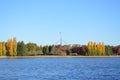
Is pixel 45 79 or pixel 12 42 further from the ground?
pixel 12 42

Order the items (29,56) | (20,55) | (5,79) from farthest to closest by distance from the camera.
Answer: (29,56) < (20,55) < (5,79)

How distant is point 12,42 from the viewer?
16975 centimetres

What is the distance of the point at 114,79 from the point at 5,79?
1602 centimetres

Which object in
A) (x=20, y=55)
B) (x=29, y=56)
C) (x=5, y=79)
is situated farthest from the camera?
(x=29, y=56)

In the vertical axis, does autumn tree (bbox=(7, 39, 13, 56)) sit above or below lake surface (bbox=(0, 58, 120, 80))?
above

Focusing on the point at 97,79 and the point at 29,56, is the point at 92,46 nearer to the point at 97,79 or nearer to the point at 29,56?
the point at 29,56

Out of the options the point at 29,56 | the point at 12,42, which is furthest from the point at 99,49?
the point at 12,42

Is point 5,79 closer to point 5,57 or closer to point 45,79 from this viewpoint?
point 45,79

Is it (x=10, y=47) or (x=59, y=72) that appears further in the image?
(x=10, y=47)

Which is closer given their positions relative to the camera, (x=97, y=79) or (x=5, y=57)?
(x=97, y=79)

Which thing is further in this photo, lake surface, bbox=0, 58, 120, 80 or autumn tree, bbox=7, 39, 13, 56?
autumn tree, bbox=7, 39, 13, 56

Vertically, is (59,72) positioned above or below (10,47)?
below

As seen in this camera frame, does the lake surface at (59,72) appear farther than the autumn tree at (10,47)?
No

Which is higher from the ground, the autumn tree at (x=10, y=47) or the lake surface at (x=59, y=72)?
the autumn tree at (x=10, y=47)
